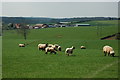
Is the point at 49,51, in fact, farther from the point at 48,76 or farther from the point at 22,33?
the point at 22,33

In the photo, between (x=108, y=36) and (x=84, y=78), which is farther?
(x=108, y=36)

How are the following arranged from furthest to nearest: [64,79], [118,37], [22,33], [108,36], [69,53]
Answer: [22,33]
[108,36]
[118,37]
[69,53]
[64,79]

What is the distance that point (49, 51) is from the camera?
123 ft

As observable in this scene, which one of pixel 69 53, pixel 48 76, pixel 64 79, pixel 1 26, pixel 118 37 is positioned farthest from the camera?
pixel 1 26

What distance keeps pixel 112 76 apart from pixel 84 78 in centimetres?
227

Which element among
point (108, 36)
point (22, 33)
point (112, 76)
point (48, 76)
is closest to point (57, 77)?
point (48, 76)

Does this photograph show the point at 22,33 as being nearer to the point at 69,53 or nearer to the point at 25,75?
the point at 69,53

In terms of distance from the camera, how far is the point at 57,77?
17250mm

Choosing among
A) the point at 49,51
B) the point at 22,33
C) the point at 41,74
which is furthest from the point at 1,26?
the point at 41,74

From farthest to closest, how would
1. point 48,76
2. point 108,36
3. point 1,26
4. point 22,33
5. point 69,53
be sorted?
point 1,26
point 22,33
point 108,36
point 69,53
point 48,76

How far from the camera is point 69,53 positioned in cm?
3628

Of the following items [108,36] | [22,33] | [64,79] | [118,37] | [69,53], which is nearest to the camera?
[64,79]

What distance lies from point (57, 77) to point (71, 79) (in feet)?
3.56

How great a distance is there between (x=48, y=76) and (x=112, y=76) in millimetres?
4372
